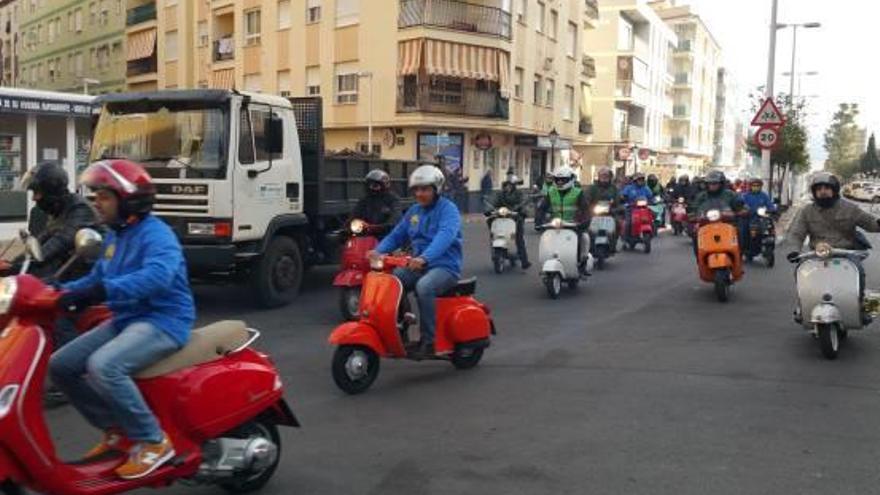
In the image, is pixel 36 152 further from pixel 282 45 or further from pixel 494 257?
pixel 282 45

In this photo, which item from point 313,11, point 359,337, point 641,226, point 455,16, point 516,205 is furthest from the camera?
point 313,11

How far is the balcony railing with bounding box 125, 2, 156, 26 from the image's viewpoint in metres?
49.2

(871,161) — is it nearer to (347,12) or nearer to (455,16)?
(455,16)

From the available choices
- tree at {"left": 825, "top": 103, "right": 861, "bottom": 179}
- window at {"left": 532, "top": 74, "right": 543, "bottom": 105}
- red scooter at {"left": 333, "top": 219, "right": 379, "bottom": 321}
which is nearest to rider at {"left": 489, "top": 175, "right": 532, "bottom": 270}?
red scooter at {"left": 333, "top": 219, "right": 379, "bottom": 321}

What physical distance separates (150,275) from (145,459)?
31.7 inches

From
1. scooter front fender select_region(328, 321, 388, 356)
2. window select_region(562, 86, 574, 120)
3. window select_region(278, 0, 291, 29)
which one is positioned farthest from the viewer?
window select_region(562, 86, 574, 120)

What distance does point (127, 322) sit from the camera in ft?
13.6

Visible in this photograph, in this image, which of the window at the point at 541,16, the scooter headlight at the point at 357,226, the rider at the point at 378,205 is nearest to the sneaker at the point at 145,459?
the scooter headlight at the point at 357,226

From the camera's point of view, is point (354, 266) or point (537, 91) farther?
point (537, 91)

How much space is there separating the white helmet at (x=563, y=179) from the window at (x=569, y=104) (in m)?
33.3

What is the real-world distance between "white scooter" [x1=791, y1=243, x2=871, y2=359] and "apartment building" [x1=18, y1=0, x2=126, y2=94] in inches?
1820

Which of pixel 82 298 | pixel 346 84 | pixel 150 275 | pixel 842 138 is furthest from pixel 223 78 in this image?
pixel 842 138

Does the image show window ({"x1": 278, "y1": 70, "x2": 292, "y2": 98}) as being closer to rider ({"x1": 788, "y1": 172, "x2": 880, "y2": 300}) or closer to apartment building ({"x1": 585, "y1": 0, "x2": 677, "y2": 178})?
apartment building ({"x1": 585, "y1": 0, "x2": 677, "y2": 178})

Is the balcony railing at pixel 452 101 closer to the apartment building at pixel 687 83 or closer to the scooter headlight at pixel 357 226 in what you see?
the scooter headlight at pixel 357 226
